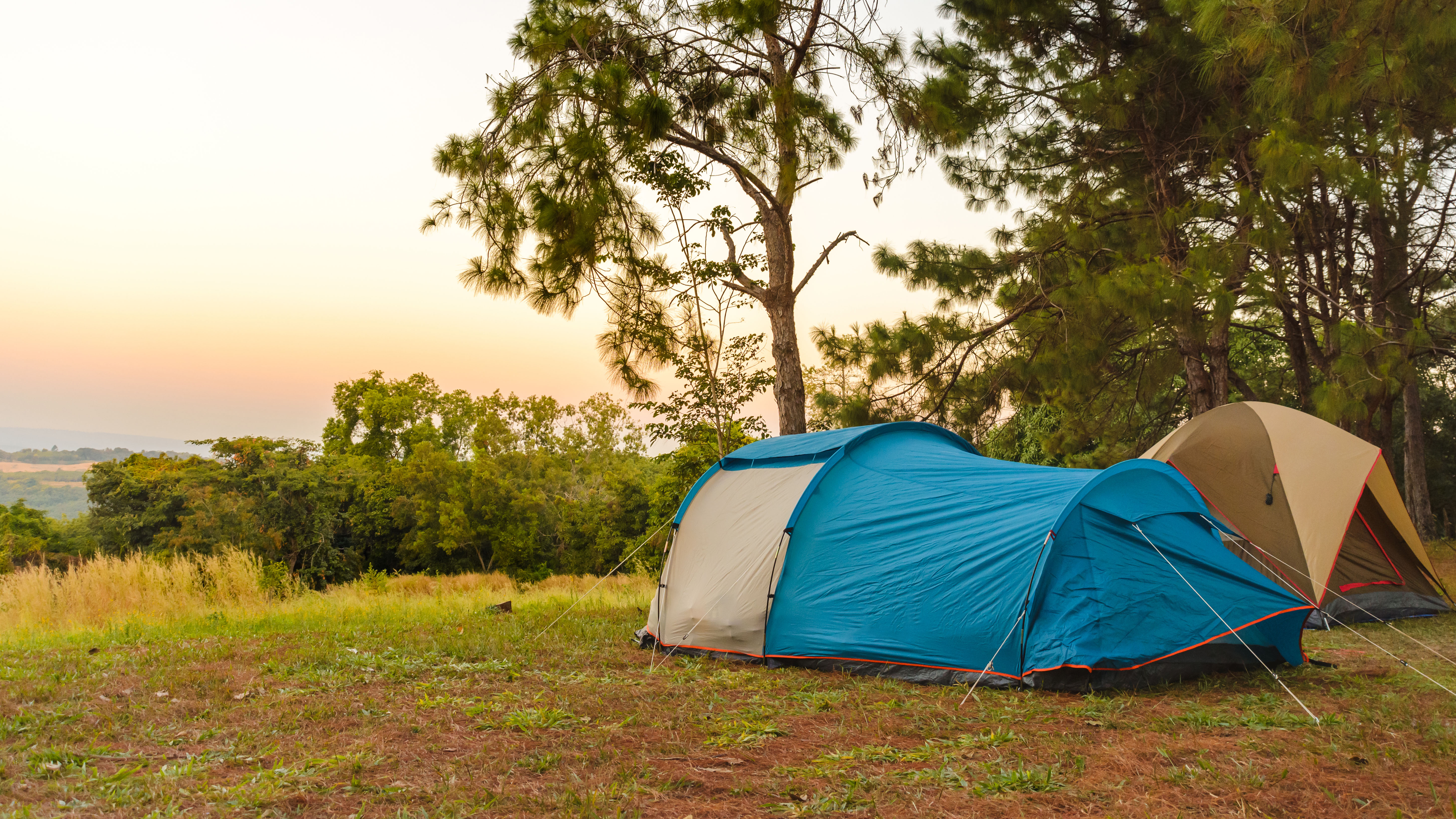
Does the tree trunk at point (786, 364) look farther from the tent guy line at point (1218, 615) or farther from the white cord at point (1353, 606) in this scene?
the tent guy line at point (1218, 615)

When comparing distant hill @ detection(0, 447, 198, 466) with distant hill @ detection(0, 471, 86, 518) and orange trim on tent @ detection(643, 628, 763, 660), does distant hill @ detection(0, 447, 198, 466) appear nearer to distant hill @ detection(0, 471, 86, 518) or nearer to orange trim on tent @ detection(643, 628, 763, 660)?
distant hill @ detection(0, 471, 86, 518)

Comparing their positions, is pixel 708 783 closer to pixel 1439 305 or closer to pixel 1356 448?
pixel 1356 448

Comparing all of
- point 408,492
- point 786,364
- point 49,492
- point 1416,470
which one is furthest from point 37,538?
point 1416,470

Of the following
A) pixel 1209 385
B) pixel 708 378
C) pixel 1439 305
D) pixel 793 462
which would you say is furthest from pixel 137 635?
pixel 1439 305

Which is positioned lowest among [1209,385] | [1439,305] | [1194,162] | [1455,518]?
[1455,518]

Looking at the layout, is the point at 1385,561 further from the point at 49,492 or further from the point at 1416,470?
the point at 49,492

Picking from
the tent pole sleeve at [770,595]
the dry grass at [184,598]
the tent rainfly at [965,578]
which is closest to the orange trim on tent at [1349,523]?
the tent rainfly at [965,578]

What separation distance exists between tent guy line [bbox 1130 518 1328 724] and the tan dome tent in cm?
239

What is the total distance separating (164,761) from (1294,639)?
600 cm

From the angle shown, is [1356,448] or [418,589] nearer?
[1356,448]

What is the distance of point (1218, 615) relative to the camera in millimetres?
4805

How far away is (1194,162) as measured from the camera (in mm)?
10812

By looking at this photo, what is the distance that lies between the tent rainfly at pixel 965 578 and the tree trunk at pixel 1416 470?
12.2 meters

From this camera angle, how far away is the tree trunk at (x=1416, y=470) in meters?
14.3
